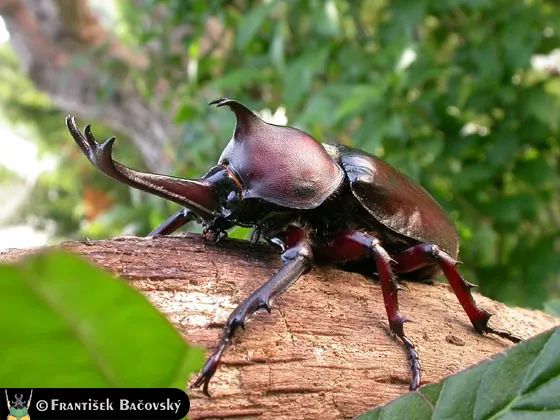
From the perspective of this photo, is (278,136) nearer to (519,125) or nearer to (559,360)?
(559,360)

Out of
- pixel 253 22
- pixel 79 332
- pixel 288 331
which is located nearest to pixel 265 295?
pixel 288 331

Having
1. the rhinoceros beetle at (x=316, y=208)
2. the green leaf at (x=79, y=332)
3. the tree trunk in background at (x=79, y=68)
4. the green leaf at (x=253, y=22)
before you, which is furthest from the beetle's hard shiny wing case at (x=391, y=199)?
the tree trunk in background at (x=79, y=68)

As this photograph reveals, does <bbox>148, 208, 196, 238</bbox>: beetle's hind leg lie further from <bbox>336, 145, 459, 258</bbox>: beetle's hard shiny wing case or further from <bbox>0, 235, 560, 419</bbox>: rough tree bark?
<bbox>336, 145, 459, 258</bbox>: beetle's hard shiny wing case

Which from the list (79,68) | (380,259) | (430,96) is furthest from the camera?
(79,68)

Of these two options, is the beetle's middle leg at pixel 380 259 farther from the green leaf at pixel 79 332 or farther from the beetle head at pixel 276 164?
the green leaf at pixel 79 332

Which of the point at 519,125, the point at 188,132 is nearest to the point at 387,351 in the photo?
the point at 519,125

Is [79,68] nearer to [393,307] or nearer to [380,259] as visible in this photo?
[380,259]
